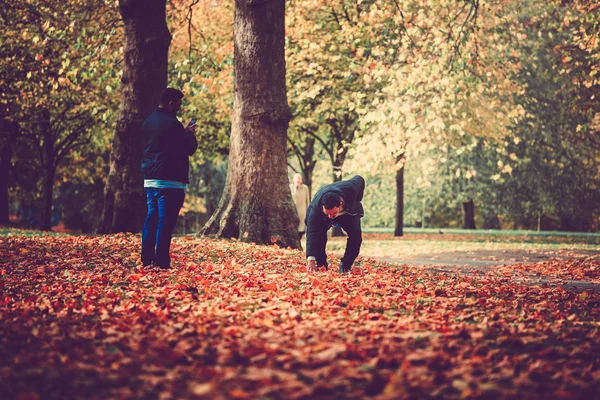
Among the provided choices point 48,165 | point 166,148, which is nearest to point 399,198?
point 48,165

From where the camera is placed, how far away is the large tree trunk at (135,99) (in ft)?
42.7

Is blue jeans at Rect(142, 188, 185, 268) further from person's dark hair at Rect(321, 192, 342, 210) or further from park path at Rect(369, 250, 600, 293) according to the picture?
park path at Rect(369, 250, 600, 293)

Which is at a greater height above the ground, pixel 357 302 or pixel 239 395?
pixel 357 302

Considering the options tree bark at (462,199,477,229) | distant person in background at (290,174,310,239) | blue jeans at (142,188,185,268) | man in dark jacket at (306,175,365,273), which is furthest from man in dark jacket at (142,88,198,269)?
tree bark at (462,199,477,229)

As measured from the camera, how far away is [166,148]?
330 inches

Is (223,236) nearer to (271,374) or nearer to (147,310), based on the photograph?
(147,310)

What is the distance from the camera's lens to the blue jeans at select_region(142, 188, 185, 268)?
8438 mm

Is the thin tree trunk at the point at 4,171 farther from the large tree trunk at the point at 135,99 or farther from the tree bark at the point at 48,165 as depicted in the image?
the large tree trunk at the point at 135,99

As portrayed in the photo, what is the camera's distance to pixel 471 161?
36156mm

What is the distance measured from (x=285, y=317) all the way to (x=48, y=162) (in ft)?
78.3

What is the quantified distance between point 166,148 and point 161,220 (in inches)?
37.1

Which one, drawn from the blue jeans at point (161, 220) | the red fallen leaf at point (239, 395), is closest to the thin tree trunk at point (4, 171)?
the blue jeans at point (161, 220)

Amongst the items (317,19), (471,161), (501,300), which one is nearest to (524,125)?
(471,161)

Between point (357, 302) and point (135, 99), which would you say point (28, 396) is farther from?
point (135, 99)
